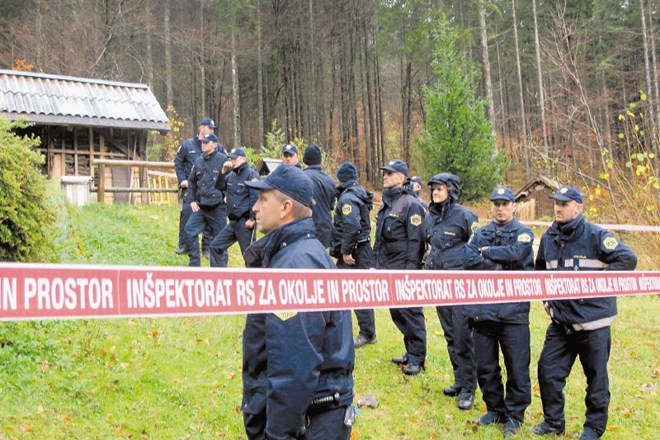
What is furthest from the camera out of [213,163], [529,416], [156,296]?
[213,163]

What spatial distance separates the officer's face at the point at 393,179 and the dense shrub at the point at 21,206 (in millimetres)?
3558

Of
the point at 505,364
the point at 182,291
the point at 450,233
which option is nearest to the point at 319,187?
the point at 450,233

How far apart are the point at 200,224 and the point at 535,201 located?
2053 cm

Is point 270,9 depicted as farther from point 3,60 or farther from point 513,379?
point 513,379

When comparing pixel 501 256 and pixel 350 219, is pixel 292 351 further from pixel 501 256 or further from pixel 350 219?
pixel 350 219

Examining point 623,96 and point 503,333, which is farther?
point 623,96

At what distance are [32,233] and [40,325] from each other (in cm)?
91

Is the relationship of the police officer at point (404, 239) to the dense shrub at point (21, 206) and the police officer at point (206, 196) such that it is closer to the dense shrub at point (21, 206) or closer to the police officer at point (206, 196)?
the police officer at point (206, 196)

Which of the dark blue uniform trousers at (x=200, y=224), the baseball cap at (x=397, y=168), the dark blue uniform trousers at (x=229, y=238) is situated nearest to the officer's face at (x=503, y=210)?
the baseball cap at (x=397, y=168)

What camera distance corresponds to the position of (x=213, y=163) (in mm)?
8945

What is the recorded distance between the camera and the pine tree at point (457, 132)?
21.7 m

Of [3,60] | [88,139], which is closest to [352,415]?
[88,139]

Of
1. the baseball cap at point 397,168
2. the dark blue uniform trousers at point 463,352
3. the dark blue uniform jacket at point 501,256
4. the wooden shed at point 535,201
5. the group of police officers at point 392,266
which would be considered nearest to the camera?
the group of police officers at point 392,266

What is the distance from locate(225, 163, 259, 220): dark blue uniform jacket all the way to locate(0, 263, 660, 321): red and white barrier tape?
447 cm
